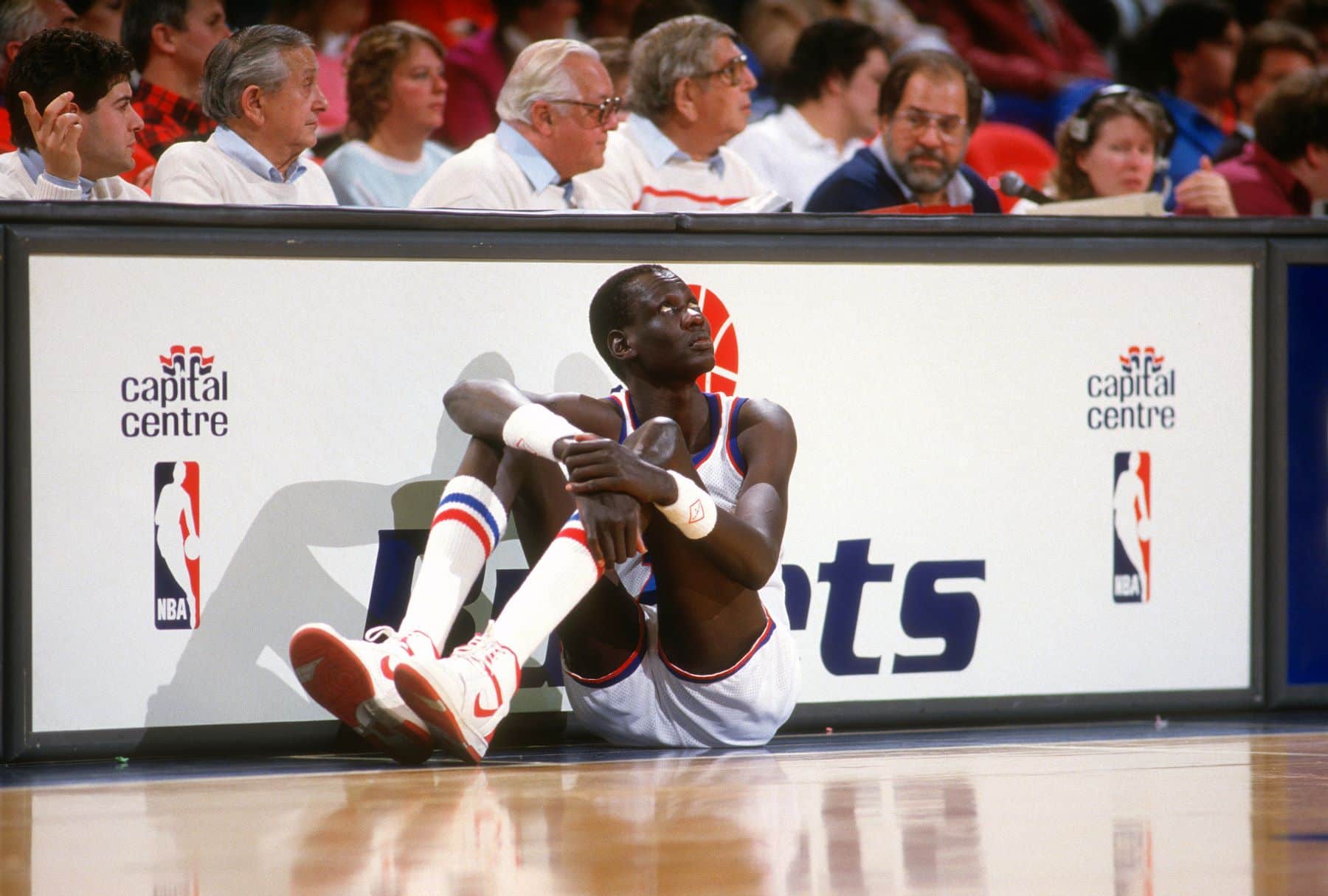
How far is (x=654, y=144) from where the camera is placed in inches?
201

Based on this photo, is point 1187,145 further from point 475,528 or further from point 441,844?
point 441,844

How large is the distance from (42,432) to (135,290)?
13.4 inches

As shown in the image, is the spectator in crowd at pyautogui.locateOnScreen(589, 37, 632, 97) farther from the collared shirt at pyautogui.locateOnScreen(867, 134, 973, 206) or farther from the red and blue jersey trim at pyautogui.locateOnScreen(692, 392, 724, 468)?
the red and blue jersey trim at pyautogui.locateOnScreen(692, 392, 724, 468)

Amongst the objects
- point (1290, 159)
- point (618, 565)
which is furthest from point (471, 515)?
point (1290, 159)

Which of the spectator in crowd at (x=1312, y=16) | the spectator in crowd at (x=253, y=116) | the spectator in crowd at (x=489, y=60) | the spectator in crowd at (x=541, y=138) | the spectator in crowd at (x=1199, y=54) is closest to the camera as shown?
the spectator in crowd at (x=253, y=116)

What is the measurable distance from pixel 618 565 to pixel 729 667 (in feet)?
1.15

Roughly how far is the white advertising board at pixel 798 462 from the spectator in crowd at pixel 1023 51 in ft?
13.1

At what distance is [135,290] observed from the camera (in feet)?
11.3

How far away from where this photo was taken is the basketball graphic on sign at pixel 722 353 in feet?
12.3

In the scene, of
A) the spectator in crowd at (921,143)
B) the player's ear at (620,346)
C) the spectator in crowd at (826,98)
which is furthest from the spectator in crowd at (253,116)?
the spectator in crowd at (826,98)

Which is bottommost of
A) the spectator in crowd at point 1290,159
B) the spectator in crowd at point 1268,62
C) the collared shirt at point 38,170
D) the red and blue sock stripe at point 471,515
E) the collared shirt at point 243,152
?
the red and blue sock stripe at point 471,515

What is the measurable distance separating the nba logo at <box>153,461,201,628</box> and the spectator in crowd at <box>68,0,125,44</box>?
199 centimetres

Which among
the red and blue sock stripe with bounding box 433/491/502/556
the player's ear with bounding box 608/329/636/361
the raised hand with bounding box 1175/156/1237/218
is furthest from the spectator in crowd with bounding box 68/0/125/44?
the raised hand with bounding box 1175/156/1237/218

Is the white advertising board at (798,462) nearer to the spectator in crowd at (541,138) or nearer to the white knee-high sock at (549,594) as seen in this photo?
the white knee-high sock at (549,594)
